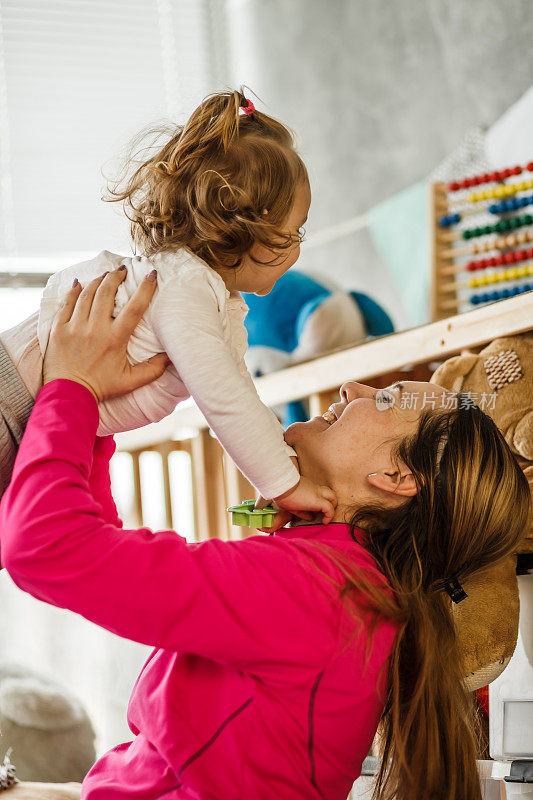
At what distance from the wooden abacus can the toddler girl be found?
4.54 ft

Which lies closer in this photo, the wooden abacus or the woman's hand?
the woman's hand

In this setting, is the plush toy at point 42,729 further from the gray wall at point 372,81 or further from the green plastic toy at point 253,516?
the gray wall at point 372,81

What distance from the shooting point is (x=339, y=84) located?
374 centimetres

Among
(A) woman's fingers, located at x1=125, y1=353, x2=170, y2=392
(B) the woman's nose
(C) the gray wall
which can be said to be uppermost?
(C) the gray wall

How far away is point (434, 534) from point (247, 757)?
38 cm

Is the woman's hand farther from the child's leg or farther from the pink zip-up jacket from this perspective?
the child's leg

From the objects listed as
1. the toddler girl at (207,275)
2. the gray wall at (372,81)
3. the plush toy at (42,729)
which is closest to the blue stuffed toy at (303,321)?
the gray wall at (372,81)

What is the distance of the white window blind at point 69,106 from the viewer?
3.54 metres

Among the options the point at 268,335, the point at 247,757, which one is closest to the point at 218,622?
the point at 247,757

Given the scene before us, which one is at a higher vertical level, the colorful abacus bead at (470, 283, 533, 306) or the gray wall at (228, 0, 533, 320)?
the gray wall at (228, 0, 533, 320)

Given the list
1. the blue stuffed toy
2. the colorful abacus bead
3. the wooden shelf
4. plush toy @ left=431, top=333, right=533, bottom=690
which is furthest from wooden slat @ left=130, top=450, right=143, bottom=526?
plush toy @ left=431, top=333, right=533, bottom=690

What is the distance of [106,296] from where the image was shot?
1.20 metres

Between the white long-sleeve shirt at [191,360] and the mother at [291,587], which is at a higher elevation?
the white long-sleeve shirt at [191,360]

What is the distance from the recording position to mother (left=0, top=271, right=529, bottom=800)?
105 centimetres
